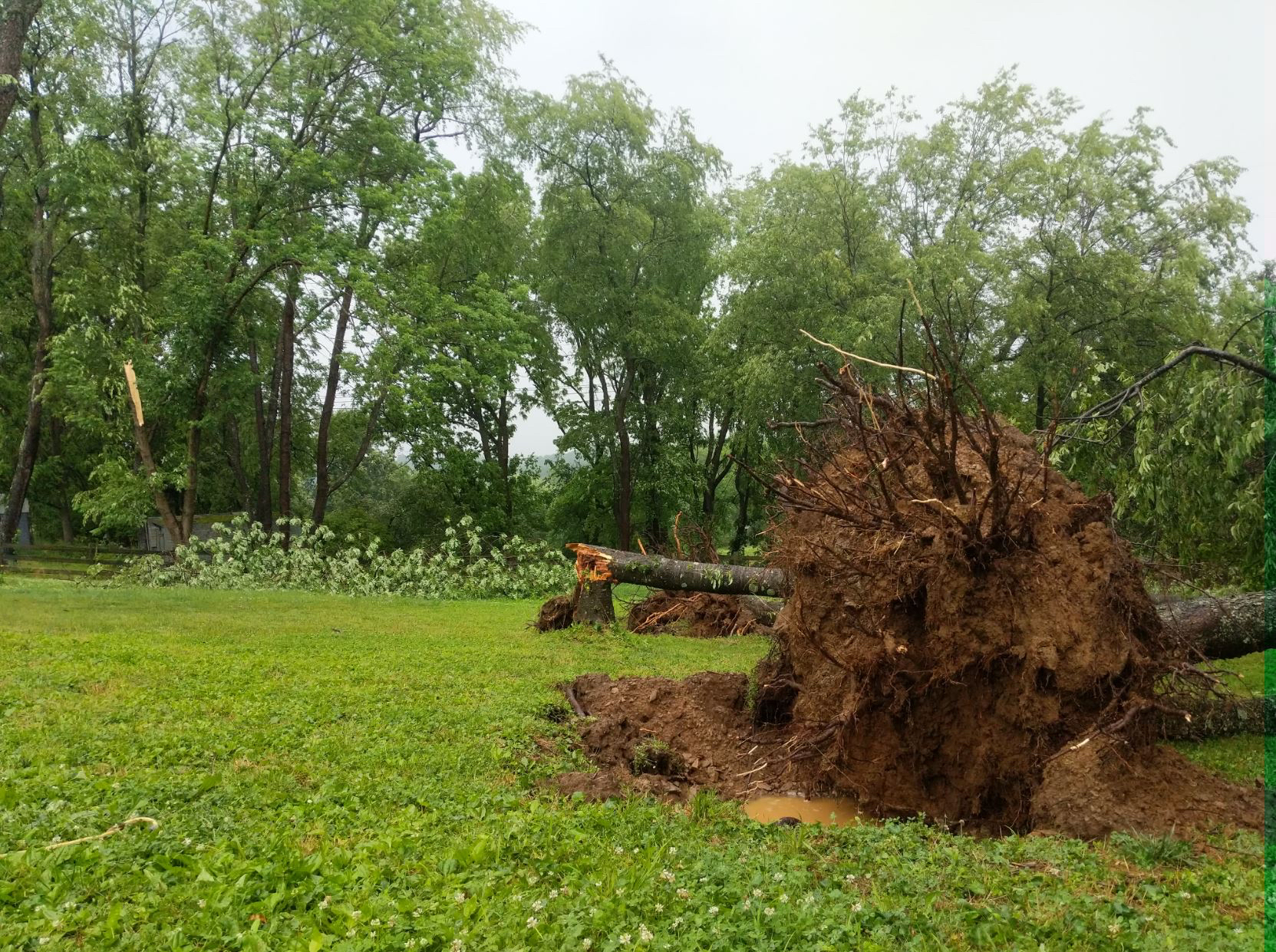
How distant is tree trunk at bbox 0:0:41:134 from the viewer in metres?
11.0

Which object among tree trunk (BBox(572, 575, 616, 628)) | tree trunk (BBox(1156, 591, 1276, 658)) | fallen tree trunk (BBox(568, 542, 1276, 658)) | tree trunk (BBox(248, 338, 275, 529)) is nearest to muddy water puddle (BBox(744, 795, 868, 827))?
fallen tree trunk (BBox(568, 542, 1276, 658))

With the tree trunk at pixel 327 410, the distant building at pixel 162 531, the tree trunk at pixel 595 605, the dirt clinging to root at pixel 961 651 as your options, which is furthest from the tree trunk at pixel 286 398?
the dirt clinging to root at pixel 961 651

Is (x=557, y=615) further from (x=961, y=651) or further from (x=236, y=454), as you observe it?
(x=236, y=454)

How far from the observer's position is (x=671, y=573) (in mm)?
11594

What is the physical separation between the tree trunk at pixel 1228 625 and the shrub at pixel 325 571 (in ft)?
48.3

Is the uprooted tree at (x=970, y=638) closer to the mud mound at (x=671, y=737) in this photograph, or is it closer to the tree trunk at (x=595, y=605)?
the mud mound at (x=671, y=737)

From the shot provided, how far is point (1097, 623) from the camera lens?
543cm

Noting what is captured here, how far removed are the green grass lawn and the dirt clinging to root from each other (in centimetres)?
78

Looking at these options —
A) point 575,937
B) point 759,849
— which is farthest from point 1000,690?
point 575,937

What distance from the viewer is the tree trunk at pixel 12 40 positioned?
11.0m

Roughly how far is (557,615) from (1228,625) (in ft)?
28.0

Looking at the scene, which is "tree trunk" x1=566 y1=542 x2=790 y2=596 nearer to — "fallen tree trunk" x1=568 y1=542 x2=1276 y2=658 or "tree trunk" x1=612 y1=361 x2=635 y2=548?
"fallen tree trunk" x1=568 y1=542 x2=1276 y2=658

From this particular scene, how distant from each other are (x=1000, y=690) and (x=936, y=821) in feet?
3.56

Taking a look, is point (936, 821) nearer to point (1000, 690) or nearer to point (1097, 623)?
point (1000, 690)
